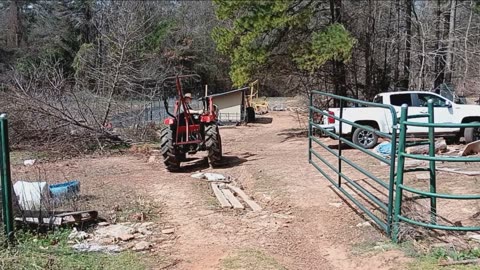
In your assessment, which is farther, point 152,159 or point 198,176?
point 152,159

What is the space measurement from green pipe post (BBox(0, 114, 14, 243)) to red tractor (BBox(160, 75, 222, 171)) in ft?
16.9

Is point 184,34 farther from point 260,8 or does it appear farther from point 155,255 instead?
point 155,255

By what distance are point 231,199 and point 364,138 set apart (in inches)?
256

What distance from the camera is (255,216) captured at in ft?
21.6

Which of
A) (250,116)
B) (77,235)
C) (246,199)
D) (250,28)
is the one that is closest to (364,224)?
(246,199)

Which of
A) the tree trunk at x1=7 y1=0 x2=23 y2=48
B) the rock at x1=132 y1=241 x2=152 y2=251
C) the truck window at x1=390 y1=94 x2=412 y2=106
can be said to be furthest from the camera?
the tree trunk at x1=7 y1=0 x2=23 y2=48

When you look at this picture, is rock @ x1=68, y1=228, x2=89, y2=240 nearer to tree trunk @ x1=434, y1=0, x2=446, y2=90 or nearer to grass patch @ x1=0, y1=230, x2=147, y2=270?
→ grass patch @ x1=0, y1=230, x2=147, y2=270

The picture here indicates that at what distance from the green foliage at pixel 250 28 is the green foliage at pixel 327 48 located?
87cm

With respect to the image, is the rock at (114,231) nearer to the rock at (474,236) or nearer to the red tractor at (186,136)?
the rock at (474,236)

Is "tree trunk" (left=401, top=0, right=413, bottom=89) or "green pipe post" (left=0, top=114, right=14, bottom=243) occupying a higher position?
"tree trunk" (left=401, top=0, right=413, bottom=89)

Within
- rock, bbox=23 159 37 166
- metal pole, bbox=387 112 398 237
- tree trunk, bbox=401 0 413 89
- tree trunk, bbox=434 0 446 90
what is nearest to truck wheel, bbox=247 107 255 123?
tree trunk, bbox=401 0 413 89

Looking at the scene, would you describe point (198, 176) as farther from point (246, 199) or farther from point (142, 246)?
point (142, 246)

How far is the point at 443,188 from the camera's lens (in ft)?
24.3

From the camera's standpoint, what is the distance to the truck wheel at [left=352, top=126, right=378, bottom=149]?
500 inches
